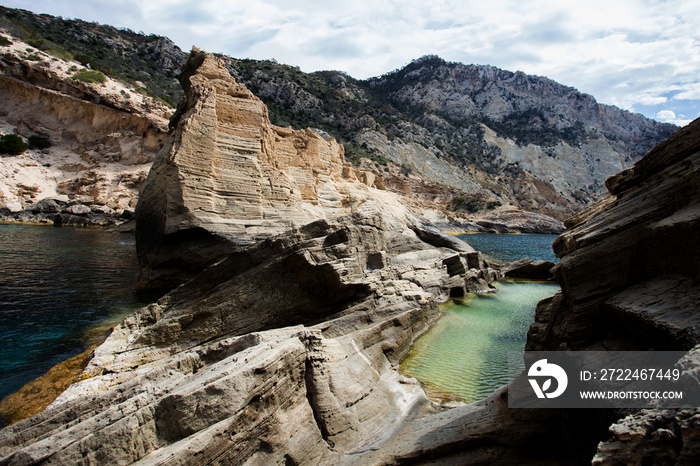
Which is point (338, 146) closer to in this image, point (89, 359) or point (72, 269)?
point (72, 269)

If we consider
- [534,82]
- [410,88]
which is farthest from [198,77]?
[534,82]

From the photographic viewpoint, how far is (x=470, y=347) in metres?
8.87

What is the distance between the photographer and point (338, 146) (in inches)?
1105

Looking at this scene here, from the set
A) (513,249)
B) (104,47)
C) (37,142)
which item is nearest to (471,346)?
(513,249)

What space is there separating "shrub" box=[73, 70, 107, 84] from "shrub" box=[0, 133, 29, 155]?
968 centimetres

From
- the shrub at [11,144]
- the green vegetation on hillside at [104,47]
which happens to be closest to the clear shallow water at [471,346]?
the shrub at [11,144]

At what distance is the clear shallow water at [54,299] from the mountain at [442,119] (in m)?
36.1

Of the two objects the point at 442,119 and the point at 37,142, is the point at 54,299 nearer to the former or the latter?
the point at 37,142

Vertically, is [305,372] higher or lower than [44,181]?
lower

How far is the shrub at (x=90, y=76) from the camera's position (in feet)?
129

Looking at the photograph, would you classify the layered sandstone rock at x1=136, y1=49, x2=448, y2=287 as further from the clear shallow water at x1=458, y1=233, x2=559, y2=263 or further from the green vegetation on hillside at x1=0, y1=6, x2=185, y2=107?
the green vegetation on hillside at x1=0, y1=6, x2=185, y2=107

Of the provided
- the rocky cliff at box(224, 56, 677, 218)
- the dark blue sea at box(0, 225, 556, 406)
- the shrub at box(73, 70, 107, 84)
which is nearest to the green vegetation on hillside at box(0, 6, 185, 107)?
the shrub at box(73, 70, 107, 84)

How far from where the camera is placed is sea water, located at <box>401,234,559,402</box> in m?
6.87

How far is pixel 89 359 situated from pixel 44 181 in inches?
1602
